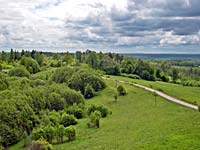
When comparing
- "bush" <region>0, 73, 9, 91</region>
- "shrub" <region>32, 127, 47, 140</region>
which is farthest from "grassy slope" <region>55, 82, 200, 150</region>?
"bush" <region>0, 73, 9, 91</region>

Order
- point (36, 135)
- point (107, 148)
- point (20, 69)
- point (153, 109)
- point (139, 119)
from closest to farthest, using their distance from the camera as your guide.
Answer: point (107, 148), point (36, 135), point (139, 119), point (153, 109), point (20, 69)

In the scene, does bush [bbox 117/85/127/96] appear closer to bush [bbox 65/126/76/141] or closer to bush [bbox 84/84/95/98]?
bush [bbox 84/84/95/98]

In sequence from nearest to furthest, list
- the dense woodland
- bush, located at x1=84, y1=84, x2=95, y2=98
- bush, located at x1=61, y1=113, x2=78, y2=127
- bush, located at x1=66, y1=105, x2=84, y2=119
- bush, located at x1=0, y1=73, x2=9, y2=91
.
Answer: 1. the dense woodland
2. bush, located at x1=61, y1=113, x2=78, y2=127
3. bush, located at x1=66, y1=105, x2=84, y2=119
4. bush, located at x1=0, y1=73, x2=9, y2=91
5. bush, located at x1=84, y1=84, x2=95, y2=98

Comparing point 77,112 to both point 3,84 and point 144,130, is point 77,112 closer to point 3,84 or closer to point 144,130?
point 3,84

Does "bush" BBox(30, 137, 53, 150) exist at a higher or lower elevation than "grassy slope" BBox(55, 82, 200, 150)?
lower

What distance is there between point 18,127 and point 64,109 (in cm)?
2165

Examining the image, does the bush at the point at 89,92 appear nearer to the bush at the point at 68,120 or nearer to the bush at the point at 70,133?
the bush at the point at 68,120

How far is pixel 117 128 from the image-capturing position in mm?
63781

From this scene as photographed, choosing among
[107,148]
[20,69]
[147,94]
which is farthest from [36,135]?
[20,69]

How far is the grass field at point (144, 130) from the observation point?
44.2m

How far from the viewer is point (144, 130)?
56750mm

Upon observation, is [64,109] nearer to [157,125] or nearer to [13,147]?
[13,147]

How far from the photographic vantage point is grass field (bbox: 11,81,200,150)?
44.2 meters

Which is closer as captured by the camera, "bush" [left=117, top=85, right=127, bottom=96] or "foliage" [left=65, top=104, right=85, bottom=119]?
"foliage" [left=65, top=104, right=85, bottom=119]
